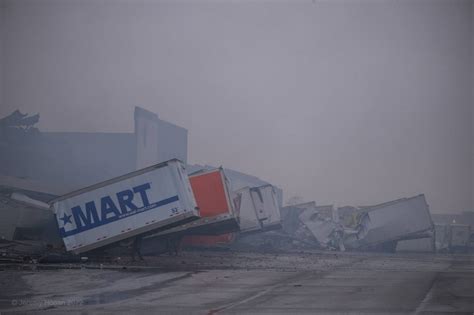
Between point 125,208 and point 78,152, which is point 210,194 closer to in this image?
point 125,208

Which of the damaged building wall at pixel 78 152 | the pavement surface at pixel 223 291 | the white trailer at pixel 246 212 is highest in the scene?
the damaged building wall at pixel 78 152

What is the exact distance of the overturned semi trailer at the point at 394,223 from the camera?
2931 cm

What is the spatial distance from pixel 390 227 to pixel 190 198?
53.8 ft

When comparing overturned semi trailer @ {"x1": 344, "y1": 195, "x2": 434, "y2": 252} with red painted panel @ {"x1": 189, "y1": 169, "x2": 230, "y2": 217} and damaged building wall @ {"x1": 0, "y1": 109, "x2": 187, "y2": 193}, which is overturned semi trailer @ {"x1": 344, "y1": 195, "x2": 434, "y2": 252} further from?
damaged building wall @ {"x1": 0, "y1": 109, "x2": 187, "y2": 193}

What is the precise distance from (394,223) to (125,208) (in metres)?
17.7

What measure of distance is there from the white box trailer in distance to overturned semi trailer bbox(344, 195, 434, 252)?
1575cm

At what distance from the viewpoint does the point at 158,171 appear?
55.8ft

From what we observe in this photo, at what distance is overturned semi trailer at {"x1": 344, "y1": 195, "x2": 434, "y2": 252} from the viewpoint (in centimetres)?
2931

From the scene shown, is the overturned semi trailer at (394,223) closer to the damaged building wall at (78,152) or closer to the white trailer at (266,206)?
the white trailer at (266,206)

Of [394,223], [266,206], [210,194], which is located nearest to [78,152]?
[266,206]

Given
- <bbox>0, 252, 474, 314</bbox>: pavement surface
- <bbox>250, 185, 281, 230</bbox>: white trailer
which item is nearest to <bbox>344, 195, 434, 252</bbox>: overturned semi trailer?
<bbox>250, 185, 281, 230</bbox>: white trailer

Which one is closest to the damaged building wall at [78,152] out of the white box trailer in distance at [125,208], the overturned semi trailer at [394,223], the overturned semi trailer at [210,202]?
the overturned semi trailer at [210,202]

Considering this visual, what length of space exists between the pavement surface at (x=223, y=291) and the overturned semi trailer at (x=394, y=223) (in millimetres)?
14206

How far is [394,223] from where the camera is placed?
3028cm
